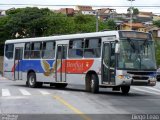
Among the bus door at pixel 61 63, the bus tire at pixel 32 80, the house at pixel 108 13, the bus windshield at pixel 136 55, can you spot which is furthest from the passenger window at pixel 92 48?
the house at pixel 108 13

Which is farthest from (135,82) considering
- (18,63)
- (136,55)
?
(18,63)

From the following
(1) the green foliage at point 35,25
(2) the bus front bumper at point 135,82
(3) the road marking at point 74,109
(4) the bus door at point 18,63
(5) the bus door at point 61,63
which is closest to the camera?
(3) the road marking at point 74,109

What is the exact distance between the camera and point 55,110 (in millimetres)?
16156

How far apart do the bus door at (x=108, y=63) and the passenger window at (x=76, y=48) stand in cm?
227

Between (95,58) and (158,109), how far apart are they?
7.87 meters

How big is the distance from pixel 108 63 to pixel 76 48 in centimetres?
334

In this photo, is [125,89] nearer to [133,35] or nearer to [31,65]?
[133,35]

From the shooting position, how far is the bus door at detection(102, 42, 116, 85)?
2300 cm

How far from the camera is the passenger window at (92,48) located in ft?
79.8

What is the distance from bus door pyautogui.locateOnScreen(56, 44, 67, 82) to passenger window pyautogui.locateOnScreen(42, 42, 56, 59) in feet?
1.92

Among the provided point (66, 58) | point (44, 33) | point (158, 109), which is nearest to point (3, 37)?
point (44, 33)

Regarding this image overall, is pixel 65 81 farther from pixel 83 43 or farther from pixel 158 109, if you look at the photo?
pixel 158 109

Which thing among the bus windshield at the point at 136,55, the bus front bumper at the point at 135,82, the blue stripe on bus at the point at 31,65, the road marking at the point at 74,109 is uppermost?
the bus windshield at the point at 136,55

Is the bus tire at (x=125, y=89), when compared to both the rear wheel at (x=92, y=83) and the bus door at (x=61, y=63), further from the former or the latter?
the bus door at (x=61, y=63)
